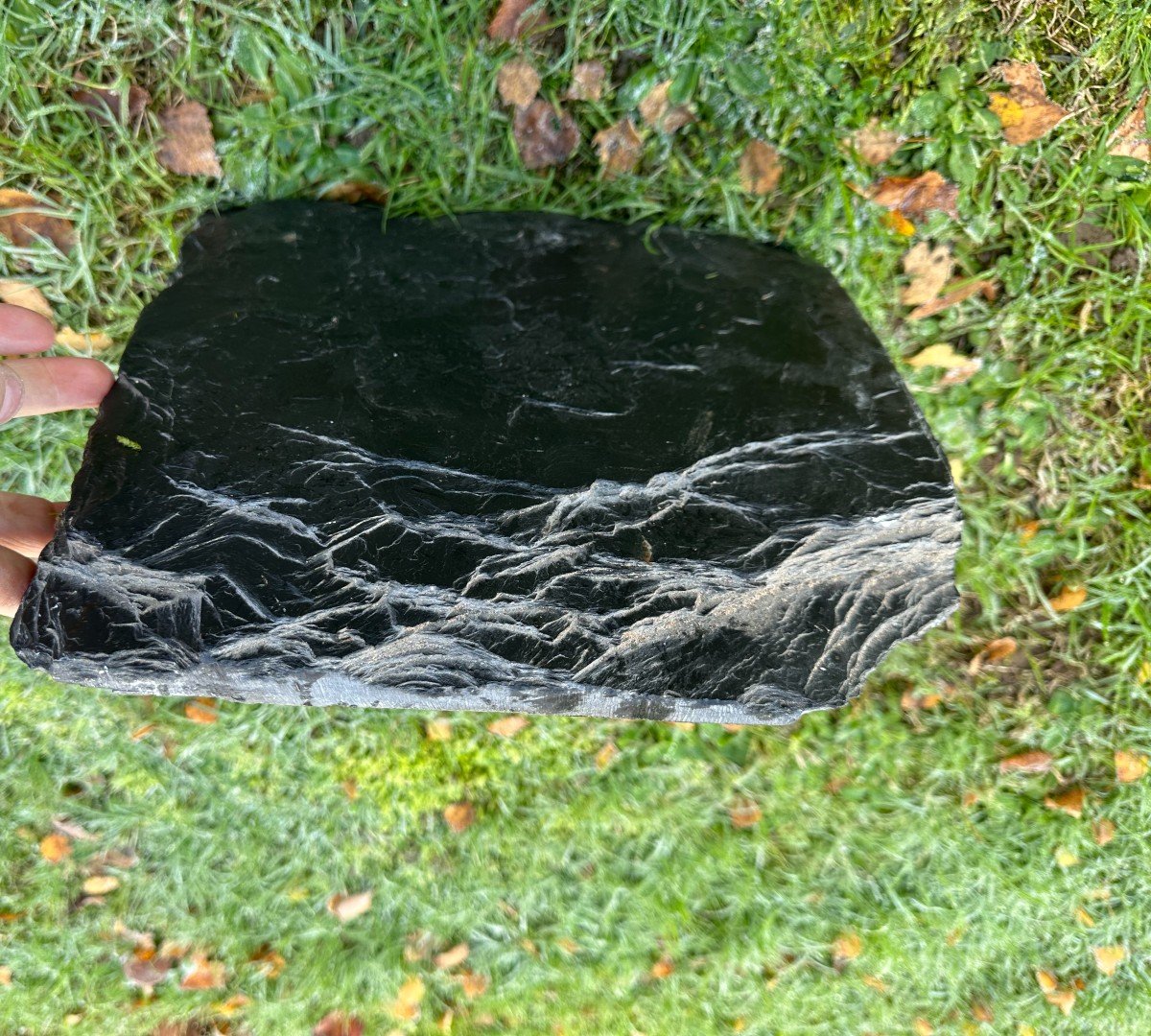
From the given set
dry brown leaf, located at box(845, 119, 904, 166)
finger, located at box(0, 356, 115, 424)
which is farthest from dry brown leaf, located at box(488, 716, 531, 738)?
dry brown leaf, located at box(845, 119, 904, 166)

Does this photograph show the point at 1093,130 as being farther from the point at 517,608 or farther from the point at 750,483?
the point at 517,608

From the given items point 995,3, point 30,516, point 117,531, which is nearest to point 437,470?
point 117,531

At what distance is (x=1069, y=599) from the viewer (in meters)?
2.83

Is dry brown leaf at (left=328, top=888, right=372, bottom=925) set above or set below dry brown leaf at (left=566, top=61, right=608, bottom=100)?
below

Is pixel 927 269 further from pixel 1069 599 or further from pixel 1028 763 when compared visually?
pixel 1028 763

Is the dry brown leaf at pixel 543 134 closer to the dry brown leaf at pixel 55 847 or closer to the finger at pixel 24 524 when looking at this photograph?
the finger at pixel 24 524

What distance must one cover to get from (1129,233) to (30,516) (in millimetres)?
3210

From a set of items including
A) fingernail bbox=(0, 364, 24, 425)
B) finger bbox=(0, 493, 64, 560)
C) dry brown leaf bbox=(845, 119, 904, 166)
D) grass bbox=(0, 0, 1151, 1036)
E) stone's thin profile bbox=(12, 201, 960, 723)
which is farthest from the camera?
grass bbox=(0, 0, 1151, 1036)

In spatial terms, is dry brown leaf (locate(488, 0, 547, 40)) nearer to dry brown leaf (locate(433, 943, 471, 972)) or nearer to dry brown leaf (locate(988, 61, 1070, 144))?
dry brown leaf (locate(988, 61, 1070, 144))

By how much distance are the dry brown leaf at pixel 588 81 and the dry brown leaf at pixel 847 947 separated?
2.82 m

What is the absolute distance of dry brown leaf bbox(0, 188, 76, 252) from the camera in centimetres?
238

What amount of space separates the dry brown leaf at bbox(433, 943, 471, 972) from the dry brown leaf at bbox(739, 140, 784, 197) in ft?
8.81

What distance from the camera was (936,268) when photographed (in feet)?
8.54

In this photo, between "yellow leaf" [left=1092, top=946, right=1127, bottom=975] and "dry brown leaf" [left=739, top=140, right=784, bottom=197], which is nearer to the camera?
"dry brown leaf" [left=739, top=140, right=784, bottom=197]
